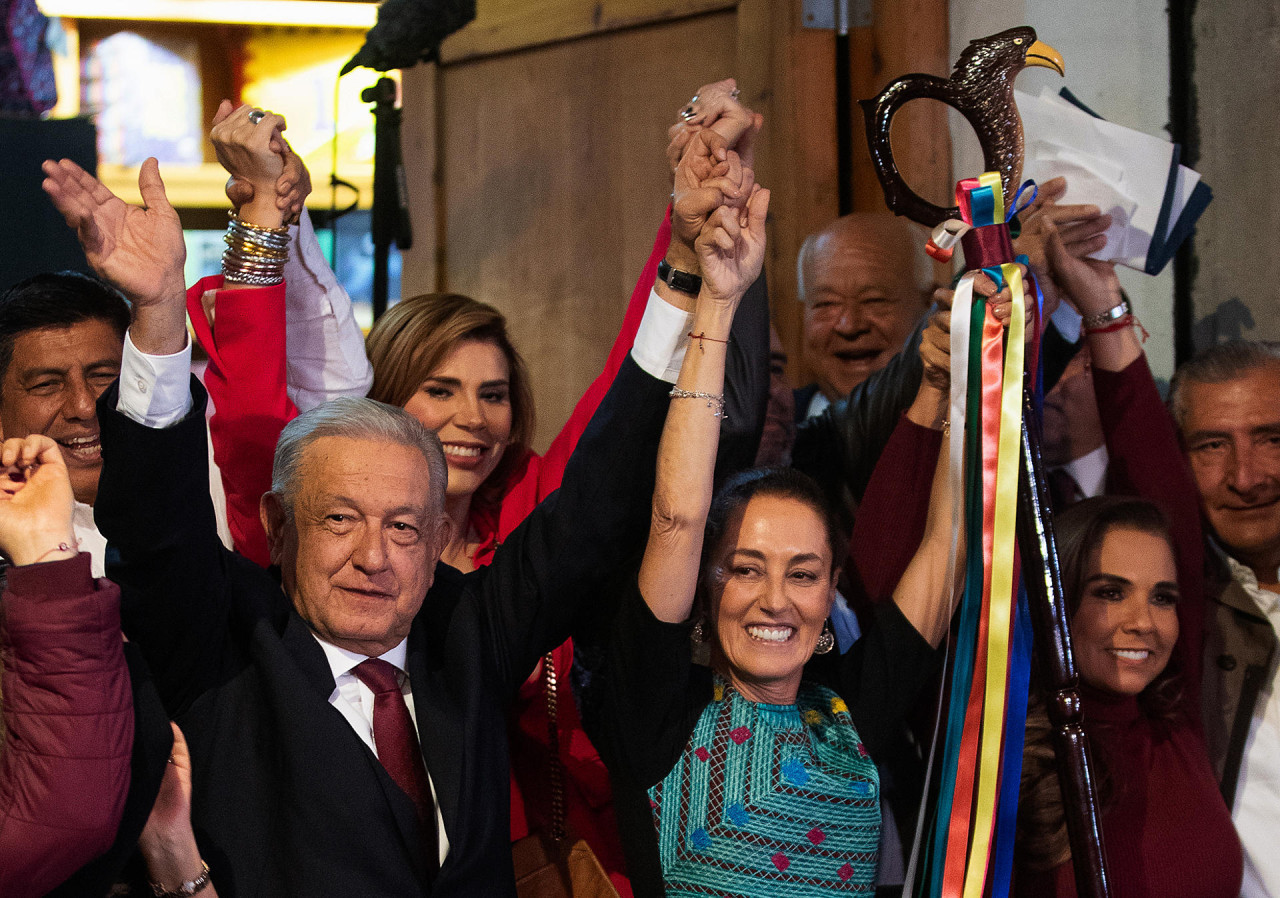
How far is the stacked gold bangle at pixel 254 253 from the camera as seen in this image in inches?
68.8

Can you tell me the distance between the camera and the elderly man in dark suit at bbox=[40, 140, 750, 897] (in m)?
1.37

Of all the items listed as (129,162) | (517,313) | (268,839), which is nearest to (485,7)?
(517,313)

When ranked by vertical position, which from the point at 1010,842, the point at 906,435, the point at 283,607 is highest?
the point at 906,435

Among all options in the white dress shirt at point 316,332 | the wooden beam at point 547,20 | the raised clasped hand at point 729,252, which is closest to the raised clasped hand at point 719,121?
the raised clasped hand at point 729,252

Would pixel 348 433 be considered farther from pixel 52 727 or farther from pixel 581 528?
pixel 52 727

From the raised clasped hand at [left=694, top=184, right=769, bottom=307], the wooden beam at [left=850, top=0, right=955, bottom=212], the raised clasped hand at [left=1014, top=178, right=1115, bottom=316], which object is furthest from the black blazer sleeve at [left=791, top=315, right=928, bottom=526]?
the wooden beam at [left=850, top=0, right=955, bottom=212]

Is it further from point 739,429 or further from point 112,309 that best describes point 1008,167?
point 112,309

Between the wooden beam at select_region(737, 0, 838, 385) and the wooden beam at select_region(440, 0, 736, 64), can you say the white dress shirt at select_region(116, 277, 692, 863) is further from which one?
the wooden beam at select_region(440, 0, 736, 64)

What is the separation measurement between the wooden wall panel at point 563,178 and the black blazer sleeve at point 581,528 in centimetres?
165

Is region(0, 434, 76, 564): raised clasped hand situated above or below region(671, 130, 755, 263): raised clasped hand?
below

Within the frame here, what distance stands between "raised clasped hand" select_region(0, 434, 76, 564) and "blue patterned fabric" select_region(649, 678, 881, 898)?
0.80 metres

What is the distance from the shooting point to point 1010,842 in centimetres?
157

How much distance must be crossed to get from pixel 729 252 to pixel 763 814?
0.71 meters

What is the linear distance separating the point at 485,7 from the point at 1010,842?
268cm
